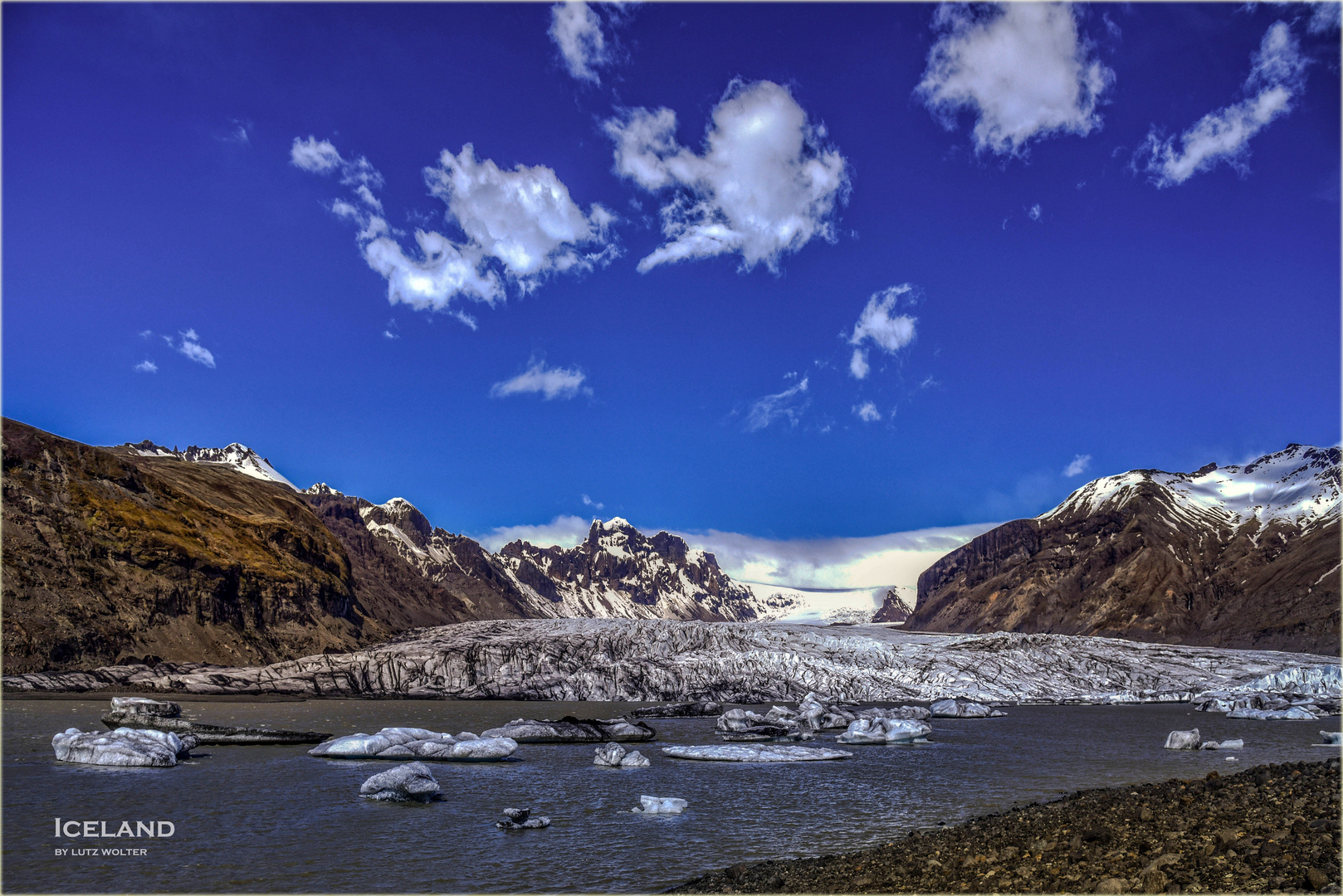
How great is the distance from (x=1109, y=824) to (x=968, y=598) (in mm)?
189679

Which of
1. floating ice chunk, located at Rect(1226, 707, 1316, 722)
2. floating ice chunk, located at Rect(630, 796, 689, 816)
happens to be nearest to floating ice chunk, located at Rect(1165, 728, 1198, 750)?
floating ice chunk, located at Rect(1226, 707, 1316, 722)

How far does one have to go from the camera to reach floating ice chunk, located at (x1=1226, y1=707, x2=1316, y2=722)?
161 ft

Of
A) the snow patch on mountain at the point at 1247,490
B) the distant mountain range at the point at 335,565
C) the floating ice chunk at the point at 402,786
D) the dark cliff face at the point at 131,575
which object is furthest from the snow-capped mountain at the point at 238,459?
the snow patch on mountain at the point at 1247,490

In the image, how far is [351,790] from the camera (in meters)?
20.4

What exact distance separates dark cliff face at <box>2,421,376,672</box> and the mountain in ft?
443

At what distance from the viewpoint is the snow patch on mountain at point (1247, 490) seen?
152 metres

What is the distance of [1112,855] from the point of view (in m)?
11.3

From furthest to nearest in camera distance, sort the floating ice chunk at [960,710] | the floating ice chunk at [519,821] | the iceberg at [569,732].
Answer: the floating ice chunk at [960,710] → the iceberg at [569,732] → the floating ice chunk at [519,821]

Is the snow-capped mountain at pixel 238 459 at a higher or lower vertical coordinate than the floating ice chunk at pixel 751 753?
higher

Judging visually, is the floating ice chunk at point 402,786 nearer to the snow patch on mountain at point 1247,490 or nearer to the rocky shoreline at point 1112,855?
the rocky shoreline at point 1112,855

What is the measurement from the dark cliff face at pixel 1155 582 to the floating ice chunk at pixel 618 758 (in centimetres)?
11973

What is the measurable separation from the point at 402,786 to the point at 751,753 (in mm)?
14554

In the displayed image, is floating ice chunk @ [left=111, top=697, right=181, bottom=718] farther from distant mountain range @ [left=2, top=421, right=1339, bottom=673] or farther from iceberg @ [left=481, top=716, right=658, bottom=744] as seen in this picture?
distant mountain range @ [left=2, top=421, right=1339, bottom=673]

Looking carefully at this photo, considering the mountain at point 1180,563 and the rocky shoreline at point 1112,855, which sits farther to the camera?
the mountain at point 1180,563
